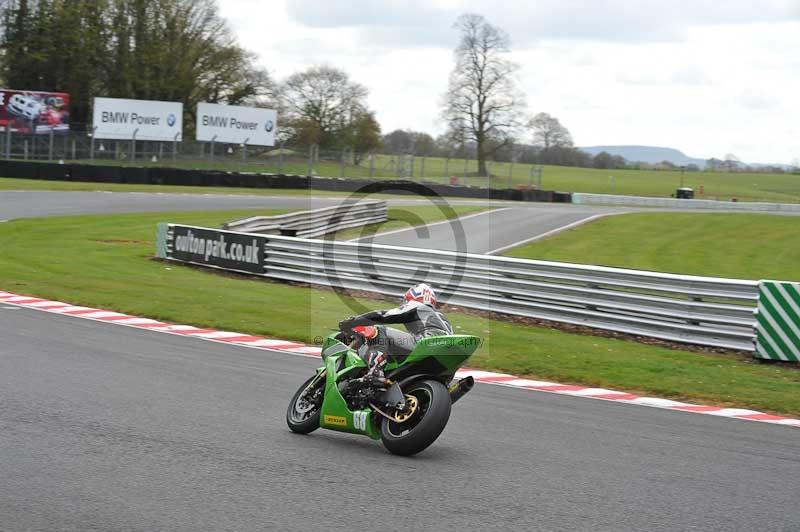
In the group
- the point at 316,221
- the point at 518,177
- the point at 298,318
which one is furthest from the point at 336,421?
the point at 518,177

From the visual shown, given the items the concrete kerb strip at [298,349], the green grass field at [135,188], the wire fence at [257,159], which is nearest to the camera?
the concrete kerb strip at [298,349]

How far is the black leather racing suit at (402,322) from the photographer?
7.16 m

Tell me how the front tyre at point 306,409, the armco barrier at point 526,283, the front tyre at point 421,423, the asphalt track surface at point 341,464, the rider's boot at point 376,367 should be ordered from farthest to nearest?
the armco barrier at point 526,283 < the front tyre at point 306,409 < the rider's boot at point 376,367 < the front tyre at point 421,423 < the asphalt track surface at point 341,464

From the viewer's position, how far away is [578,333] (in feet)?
47.6

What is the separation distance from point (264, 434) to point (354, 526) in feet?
7.90

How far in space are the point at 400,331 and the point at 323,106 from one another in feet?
219

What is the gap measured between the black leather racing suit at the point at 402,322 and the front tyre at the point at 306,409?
22.1 inches

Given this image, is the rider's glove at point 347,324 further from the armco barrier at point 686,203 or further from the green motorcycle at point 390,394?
the armco barrier at point 686,203

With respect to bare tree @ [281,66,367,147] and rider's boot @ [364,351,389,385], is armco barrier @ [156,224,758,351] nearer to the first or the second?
rider's boot @ [364,351,389,385]

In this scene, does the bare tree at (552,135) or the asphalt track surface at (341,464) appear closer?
the asphalt track surface at (341,464)

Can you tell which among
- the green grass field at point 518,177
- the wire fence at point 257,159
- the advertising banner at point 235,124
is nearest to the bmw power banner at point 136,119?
the wire fence at point 257,159

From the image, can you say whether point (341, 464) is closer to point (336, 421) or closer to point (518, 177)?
point (336, 421)

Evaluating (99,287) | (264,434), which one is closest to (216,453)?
(264,434)

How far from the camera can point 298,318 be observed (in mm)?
14828
